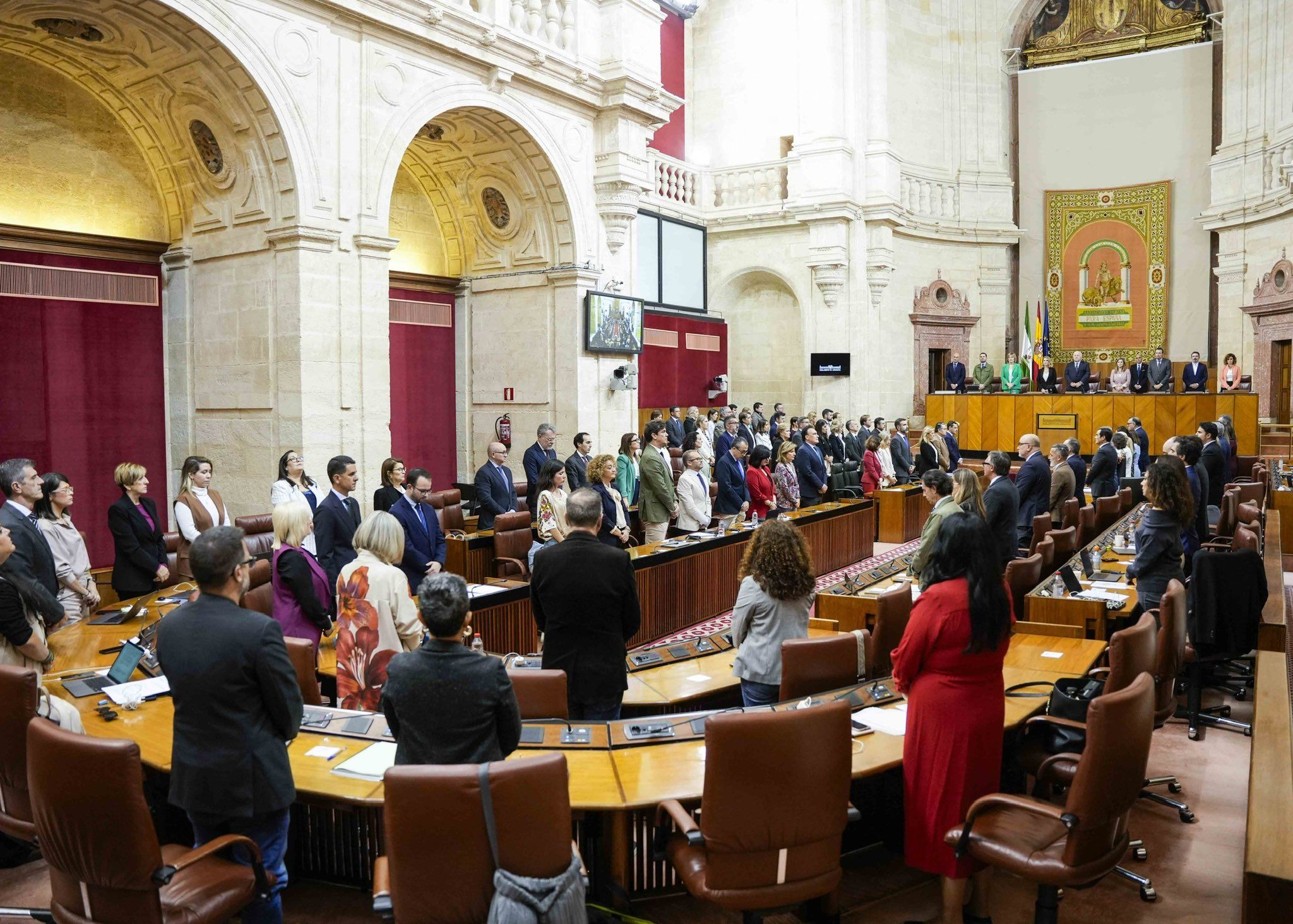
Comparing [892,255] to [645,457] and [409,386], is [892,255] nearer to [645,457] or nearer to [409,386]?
[409,386]

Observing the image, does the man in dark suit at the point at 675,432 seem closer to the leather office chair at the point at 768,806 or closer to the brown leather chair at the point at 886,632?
the brown leather chair at the point at 886,632

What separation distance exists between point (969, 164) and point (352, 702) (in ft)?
63.8

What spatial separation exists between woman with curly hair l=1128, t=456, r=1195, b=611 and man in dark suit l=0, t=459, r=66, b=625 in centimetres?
553

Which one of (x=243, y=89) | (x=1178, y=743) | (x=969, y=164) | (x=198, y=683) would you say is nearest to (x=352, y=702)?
(x=198, y=683)

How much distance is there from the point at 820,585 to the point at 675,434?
228 inches

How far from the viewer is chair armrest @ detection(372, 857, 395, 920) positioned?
2535 millimetres

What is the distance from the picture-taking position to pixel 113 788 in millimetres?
2553

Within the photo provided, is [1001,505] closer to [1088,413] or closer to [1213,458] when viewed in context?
[1213,458]

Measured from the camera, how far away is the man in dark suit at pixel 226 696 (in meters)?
2.70

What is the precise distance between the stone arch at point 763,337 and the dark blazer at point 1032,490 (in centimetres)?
1024

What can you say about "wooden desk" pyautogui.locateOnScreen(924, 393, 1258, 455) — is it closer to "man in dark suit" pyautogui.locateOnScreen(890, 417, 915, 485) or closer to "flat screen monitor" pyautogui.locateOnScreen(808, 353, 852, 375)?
"flat screen monitor" pyautogui.locateOnScreen(808, 353, 852, 375)

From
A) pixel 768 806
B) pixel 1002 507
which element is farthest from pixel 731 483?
pixel 768 806

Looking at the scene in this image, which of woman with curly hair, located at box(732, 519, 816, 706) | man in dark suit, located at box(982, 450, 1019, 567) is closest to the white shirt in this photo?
woman with curly hair, located at box(732, 519, 816, 706)

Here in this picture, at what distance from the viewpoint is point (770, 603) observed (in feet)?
13.4
